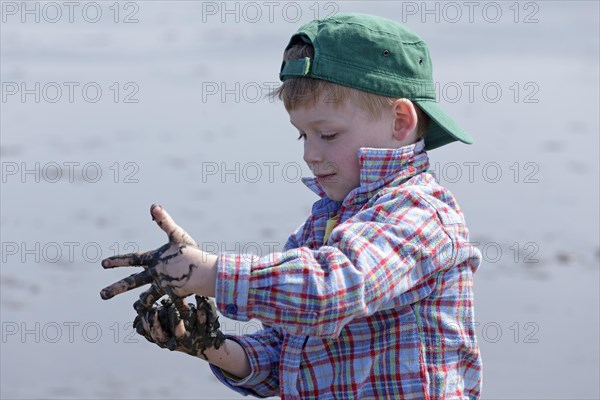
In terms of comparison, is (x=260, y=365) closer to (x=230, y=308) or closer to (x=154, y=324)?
(x=154, y=324)

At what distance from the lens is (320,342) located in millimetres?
2924

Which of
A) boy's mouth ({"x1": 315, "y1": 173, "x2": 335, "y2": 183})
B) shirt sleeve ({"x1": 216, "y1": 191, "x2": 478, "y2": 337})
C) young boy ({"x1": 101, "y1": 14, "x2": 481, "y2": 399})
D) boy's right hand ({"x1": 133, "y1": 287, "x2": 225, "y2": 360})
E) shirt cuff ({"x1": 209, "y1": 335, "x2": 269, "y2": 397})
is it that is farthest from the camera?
shirt cuff ({"x1": 209, "y1": 335, "x2": 269, "y2": 397})

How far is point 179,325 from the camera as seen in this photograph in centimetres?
288

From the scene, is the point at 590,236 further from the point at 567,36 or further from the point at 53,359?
the point at 567,36

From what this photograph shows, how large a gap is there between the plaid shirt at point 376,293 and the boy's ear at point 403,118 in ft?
0.16

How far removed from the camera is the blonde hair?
292 cm

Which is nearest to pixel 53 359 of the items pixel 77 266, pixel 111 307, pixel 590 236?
pixel 111 307

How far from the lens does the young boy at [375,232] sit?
2.71 m

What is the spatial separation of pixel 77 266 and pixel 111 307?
0.72 meters

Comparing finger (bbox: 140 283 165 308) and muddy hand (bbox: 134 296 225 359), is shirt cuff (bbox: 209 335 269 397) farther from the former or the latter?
finger (bbox: 140 283 165 308)

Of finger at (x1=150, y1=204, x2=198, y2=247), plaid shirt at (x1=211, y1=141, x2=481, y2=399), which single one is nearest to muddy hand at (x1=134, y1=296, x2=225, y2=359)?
plaid shirt at (x1=211, y1=141, x2=481, y2=399)

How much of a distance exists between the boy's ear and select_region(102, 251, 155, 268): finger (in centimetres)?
71

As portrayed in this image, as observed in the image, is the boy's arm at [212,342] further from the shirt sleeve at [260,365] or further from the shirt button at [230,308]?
the shirt button at [230,308]

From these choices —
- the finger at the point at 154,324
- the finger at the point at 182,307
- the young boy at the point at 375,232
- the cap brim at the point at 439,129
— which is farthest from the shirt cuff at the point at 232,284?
the cap brim at the point at 439,129
